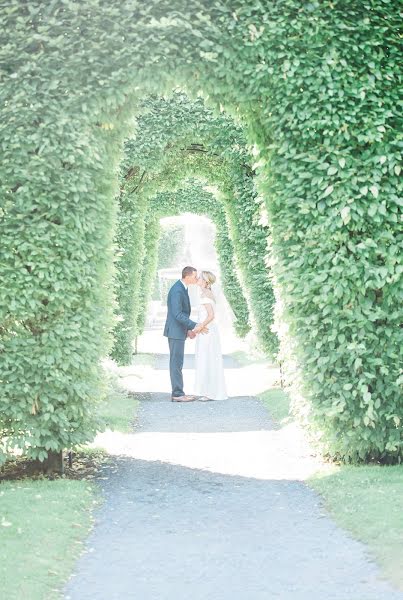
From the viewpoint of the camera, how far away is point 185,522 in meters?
6.59

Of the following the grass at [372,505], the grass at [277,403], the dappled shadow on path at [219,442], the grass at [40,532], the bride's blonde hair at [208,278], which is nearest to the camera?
the grass at [40,532]

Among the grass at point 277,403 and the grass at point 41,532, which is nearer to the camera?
the grass at point 41,532

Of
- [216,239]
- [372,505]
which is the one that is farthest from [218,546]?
[216,239]

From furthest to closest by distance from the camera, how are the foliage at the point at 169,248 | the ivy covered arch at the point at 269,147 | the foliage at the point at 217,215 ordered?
the foliage at the point at 169,248 < the foliage at the point at 217,215 < the ivy covered arch at the point at 269,147

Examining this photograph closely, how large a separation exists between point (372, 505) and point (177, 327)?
8.03 m

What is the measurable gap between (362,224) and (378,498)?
246 centimetres

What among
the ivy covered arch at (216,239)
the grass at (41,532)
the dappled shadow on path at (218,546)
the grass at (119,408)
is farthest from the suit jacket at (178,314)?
the ivy covered arch at (216,239)

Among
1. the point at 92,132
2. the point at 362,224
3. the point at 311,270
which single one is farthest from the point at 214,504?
the point at 92,132

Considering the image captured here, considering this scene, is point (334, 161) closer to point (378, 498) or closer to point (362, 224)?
point (362, 224)

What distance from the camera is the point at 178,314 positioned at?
46.2 ft

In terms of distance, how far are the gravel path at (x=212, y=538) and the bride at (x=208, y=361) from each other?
438cm

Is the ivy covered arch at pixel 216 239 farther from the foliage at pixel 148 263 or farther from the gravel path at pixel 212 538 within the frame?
the gravel path at pixel 212 538

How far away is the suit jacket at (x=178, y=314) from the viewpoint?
1407cm

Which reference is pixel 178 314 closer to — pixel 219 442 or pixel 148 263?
pixel 219 442
